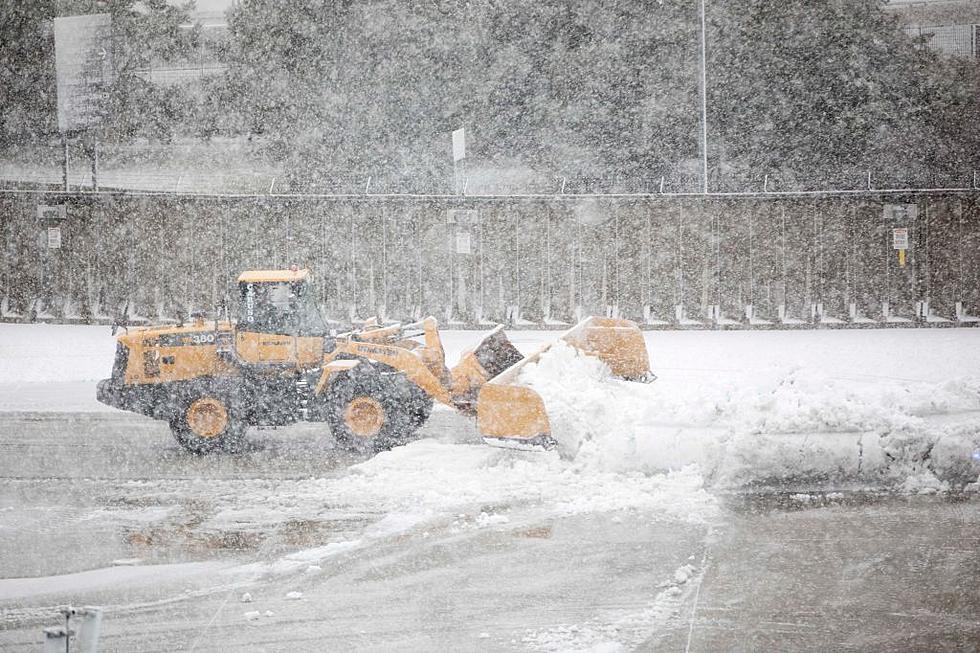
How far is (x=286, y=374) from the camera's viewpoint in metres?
11.9

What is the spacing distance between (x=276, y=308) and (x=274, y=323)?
0.55 ft

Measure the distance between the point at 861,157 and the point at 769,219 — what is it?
7.75m

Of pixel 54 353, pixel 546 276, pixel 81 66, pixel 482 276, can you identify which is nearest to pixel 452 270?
pixel 482 276

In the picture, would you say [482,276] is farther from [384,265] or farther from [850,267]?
Answer: [850,267]

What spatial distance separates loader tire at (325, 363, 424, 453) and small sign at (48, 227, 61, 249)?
16.2 meters

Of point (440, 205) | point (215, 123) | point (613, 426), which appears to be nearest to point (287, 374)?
point (613, 426)

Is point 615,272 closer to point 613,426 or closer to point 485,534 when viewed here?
point 613,426

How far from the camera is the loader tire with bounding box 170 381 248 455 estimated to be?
1180 centimetres

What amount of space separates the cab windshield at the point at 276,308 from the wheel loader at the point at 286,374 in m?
0.01

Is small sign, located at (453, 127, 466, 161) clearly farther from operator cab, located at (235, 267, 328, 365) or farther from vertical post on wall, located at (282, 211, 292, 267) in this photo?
operator cab, located at (235, 267, 328, 365)

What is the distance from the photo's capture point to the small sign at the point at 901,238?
75.9 feet

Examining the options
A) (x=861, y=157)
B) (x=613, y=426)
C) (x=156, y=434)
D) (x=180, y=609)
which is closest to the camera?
(x=180, y=609)

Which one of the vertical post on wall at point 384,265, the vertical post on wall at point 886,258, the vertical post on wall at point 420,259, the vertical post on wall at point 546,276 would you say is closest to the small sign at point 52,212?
the vertical post on wall at point 384,265

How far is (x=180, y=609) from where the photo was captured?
6.74 metres
